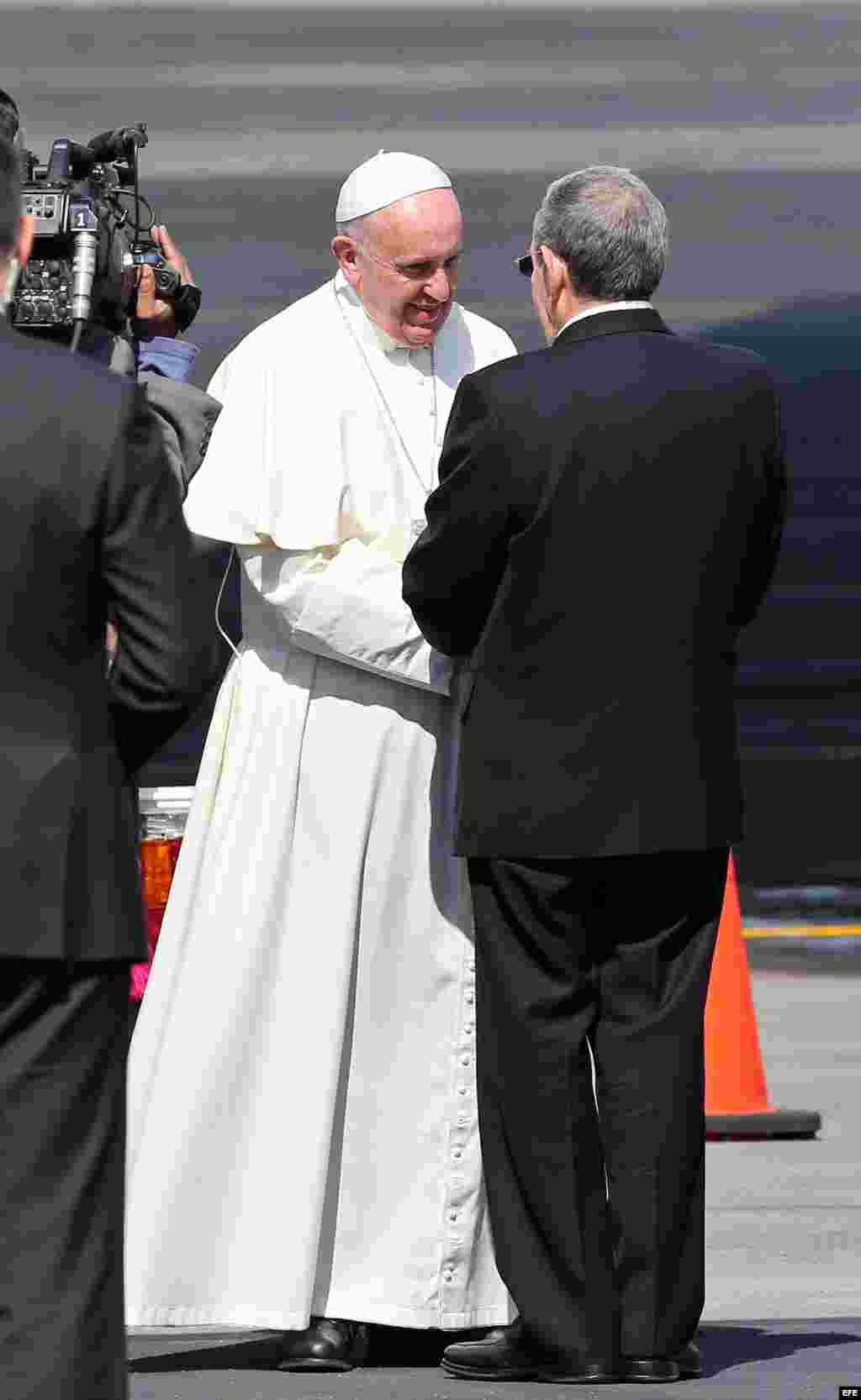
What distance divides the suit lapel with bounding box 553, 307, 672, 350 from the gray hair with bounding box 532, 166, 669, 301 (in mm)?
22

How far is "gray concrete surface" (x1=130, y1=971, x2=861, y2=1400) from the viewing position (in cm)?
312

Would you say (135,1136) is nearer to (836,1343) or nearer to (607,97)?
(836,1343)

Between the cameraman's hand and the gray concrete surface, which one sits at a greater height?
the cameraman's hand

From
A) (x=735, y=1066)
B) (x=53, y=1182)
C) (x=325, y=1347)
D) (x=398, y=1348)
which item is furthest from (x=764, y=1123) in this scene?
(x=53, y=1182)

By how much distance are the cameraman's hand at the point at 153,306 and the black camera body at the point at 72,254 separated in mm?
89

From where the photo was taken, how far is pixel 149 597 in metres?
2.22

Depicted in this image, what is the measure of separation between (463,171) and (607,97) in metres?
0.57

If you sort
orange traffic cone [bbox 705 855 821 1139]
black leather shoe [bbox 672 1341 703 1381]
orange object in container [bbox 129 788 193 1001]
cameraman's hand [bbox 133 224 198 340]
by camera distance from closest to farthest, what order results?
black leather shoe [bbox 672 1341 703 1381], orange object in container [bbox 129 788 193 1001], cameraman's hand [bbox 133 224 198 340], orange traffic cone [bbox 705 855 821 1139]

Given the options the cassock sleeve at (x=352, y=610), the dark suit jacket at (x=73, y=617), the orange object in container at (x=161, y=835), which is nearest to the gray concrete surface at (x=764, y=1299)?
the orange object in container at (x=161, y=835)

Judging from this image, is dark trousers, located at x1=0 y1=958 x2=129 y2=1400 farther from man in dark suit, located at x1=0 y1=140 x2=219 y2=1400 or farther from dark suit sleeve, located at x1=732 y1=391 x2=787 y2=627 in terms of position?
dark suit sleeve, located at x1=732 y1=391 x2=787 y2=627

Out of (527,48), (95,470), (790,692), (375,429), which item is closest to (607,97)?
(527,48)

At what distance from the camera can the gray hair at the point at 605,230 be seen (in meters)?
3.05

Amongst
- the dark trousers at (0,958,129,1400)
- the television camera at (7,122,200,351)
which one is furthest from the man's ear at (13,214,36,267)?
the television camera at (7,122,200,351)

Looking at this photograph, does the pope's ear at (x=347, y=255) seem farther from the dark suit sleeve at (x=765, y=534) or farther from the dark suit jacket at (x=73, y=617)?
the dark suit jacket at (x=73, y=617)
